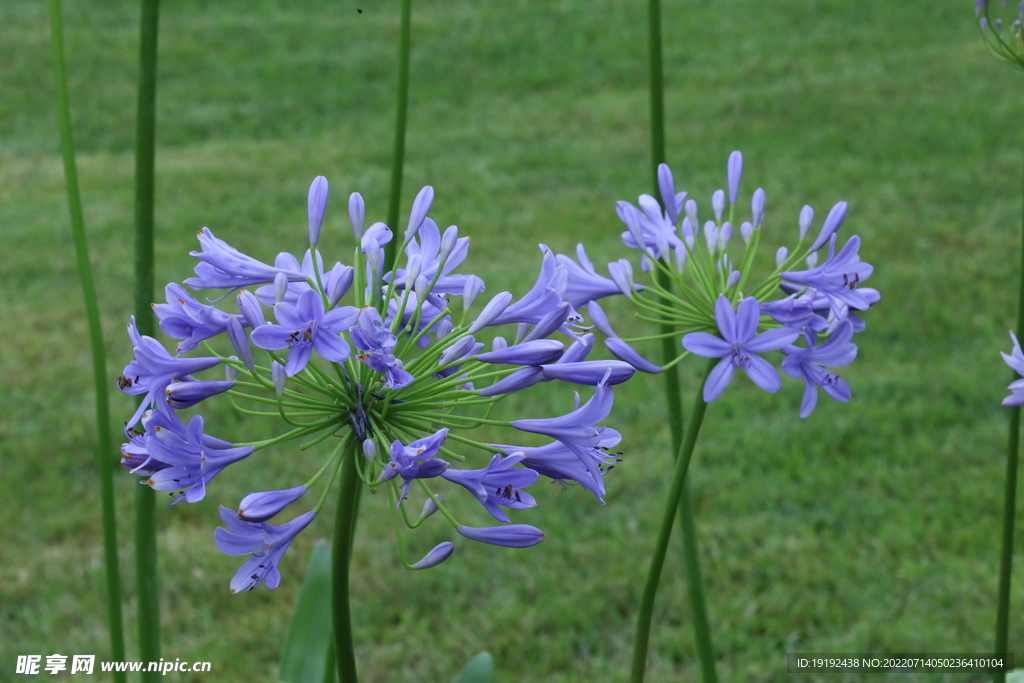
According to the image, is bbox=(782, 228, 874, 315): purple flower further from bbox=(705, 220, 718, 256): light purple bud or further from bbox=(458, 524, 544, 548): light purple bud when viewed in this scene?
bbox=(458, 524, 544, 548): light purple bud

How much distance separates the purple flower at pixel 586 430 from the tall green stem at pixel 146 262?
815mm

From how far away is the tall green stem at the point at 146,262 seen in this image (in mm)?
1823

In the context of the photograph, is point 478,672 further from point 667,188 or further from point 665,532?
point 667,188

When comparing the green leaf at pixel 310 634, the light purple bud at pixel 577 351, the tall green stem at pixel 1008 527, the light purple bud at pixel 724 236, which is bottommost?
the green leaf at pixel 310 634

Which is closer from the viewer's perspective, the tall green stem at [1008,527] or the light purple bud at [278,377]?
the light purple bud at [278,377]

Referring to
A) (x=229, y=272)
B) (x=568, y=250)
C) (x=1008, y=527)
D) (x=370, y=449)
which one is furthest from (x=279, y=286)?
(x=568, y=250)

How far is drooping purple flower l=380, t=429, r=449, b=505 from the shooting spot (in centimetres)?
126

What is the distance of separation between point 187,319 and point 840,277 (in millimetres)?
1191

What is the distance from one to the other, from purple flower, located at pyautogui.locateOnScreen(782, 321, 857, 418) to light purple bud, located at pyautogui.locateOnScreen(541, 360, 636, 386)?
450 millimetres

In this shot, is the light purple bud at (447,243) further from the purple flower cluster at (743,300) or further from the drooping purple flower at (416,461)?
the drooping purple flower at (416,461)

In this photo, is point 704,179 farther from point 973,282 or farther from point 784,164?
point 973,282

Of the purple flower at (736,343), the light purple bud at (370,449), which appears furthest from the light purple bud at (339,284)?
the purple flower at (736,343)

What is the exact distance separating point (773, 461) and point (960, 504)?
3.11 ft

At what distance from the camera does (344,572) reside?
1372 mm
